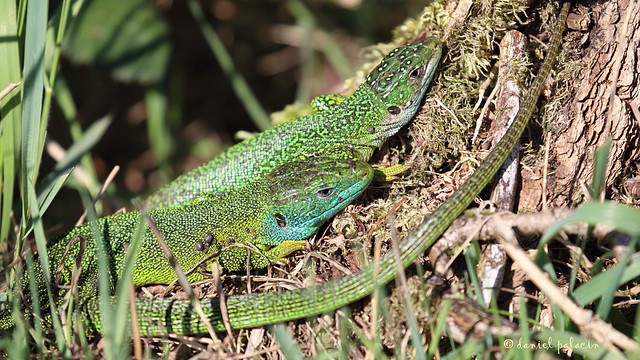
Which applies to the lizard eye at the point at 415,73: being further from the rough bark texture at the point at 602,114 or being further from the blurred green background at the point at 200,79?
the blurred green background at the point at 200,79

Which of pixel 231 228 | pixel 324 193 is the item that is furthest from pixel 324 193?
pixel 231 228

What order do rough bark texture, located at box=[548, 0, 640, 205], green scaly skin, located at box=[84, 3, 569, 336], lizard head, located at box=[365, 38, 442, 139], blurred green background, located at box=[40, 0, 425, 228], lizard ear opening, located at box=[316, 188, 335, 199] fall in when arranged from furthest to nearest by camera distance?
blurred green background, located at box=[40, 0, 425, 228], lizard head, located at box=[365, 38, 442, 139], lizard ear opening, located at box=[316, 188, 335, 199], rough bark texture, located at box=[548, 0, 640, 205], green scaly skin, located at box=[84, 3, 569, 336]

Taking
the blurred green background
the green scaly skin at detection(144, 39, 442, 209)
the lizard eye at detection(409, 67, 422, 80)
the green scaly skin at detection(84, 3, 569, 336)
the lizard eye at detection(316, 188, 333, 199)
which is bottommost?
the green scaly skin at detection(84, 3, 569, 336)

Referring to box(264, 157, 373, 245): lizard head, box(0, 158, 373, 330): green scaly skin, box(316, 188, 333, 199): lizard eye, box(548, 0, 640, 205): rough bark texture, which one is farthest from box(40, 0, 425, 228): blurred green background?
box(548, 0, 640, 205): rough bark texture

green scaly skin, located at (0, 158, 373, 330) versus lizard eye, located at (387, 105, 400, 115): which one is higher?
lizard eye, located at (387, 105, 400, 115)

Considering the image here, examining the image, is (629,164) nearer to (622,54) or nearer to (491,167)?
(622,54)

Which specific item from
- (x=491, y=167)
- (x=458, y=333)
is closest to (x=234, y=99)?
(x=491, y=167)

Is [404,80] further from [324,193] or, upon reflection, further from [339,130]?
[324,193]

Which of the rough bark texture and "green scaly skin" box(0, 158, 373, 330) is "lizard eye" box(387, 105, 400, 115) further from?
the rough bark texture
